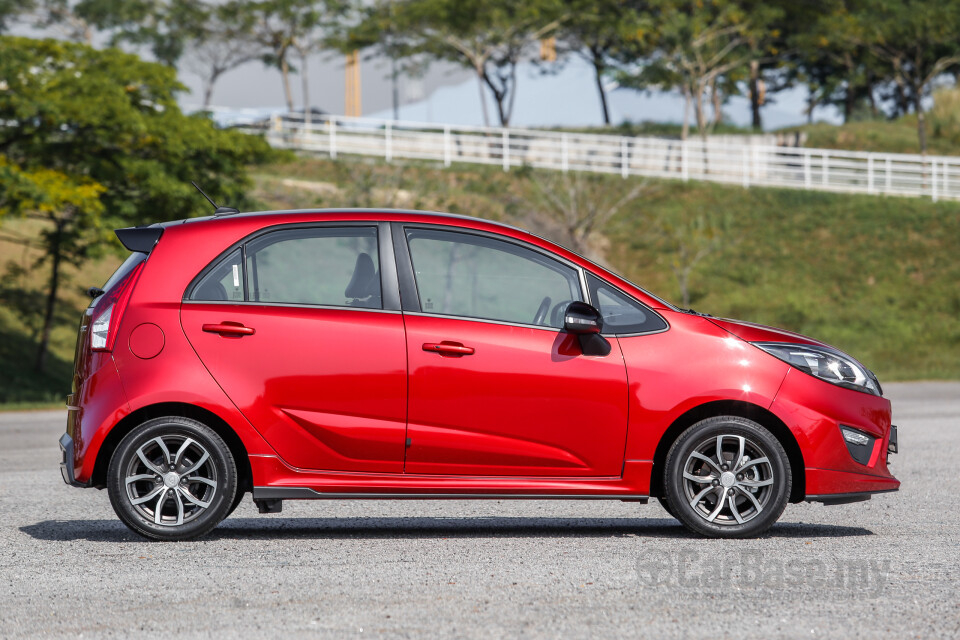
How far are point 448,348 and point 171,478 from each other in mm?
1611

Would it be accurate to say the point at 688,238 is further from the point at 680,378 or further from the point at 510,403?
the point at 510,403

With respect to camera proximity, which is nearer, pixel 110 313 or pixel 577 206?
pixel 110 313

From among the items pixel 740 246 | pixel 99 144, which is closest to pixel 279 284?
pixel 99 144

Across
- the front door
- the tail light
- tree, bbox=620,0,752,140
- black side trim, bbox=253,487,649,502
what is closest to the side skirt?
black side trim, bbox=253,487,649,502

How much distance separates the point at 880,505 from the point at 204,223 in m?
4.77

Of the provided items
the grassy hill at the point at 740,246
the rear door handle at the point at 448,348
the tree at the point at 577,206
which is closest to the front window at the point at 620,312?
the rear door handle at the point at 448,348

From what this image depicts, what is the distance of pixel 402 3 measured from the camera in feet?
158

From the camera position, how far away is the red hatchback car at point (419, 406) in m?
5.93

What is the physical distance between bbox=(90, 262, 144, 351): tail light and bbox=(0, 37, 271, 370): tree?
15.3 m

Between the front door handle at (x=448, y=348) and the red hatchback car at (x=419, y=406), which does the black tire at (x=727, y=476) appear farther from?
the front door handle at (x=448, y=348)

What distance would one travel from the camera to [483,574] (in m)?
5.22

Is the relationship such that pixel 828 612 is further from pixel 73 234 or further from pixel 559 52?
pixel 559 52

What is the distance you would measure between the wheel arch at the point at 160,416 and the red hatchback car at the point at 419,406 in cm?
1

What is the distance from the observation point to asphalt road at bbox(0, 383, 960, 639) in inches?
172
